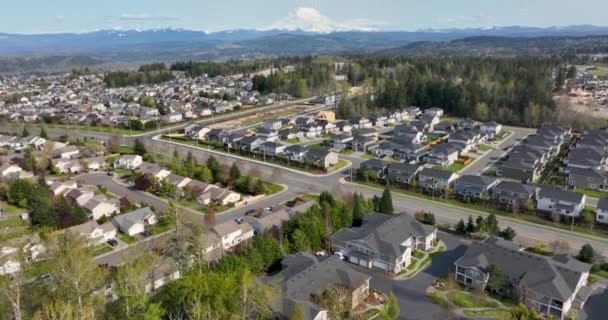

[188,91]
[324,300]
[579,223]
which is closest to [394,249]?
[324,300]

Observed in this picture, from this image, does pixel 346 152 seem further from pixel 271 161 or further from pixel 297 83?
pixel 297 83

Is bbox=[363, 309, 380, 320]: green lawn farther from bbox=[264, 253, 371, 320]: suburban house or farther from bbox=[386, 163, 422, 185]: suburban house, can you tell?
bbox=[386, 163, 422, 185]: suburban house

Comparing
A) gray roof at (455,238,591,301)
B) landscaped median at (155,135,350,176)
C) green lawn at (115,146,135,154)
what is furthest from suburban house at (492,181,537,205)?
green lawn at (115,146,135,154)

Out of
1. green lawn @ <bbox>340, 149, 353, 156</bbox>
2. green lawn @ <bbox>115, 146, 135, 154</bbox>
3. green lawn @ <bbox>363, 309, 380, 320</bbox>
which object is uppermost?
green lawn @ <bbox>115, 146, 135, 154</bbox>

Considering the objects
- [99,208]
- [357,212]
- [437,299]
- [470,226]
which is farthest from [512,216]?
[99,208]

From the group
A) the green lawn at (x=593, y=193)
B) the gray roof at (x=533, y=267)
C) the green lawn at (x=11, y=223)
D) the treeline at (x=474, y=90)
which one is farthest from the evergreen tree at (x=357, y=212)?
the treeline at (x=474, y=90)

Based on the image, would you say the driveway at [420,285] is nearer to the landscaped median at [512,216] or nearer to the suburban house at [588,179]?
the landscaped median at [512,216]
